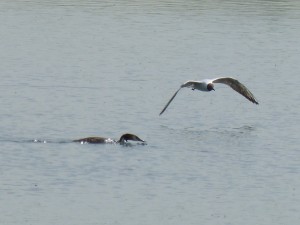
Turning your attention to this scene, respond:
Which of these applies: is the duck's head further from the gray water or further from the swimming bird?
the gray water

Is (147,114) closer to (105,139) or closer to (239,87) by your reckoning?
(239,87)

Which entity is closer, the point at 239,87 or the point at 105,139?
the point at 105,139

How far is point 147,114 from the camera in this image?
2484 centimetres

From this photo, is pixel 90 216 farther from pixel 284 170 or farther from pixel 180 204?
pixel 284 170

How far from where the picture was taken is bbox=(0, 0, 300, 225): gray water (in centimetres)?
1783

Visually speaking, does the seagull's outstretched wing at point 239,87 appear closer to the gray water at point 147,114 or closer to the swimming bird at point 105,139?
the gray water at point 147,114

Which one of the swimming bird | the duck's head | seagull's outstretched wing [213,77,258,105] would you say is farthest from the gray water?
seagull's outstretched wing [213,77,258,105]

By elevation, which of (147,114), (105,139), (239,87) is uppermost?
(105,139)

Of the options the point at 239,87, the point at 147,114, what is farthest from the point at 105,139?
the point at 239,87

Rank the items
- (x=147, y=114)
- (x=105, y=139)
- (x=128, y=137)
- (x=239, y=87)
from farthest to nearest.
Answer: (x=239, y=87)
(x=147, y=114)
(x=105, y=139)
(x=128, y=137)

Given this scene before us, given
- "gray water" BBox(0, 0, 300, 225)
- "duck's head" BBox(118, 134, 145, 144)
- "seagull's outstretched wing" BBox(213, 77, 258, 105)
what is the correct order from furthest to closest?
"seagull's outstretched wing" BBox(213, 77, 258, 105), "duck's head" BBox(118, 134, 145, 144), "gray water" BBox(0, 0, 300, 225)

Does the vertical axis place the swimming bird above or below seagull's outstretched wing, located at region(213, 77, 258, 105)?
above

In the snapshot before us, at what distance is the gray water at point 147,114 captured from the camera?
17.8m

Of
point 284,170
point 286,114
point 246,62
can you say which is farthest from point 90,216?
point 246,62
